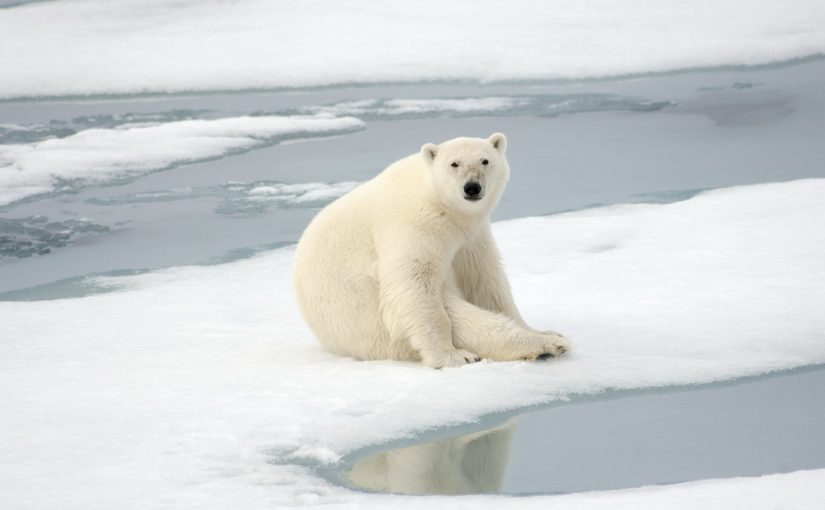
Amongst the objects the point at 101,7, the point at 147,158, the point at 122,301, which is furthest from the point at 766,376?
the point at 101,7

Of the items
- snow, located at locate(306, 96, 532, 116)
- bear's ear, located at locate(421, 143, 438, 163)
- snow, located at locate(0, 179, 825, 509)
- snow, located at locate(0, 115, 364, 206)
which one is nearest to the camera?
snow, located at locate(0, 179, 825, 509)

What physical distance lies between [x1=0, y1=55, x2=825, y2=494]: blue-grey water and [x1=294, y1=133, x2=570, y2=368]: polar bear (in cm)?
56

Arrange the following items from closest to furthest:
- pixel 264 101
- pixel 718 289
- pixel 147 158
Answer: pixel 718 289 < pixel 147 158 < pixel 264 101

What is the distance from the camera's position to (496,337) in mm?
4414

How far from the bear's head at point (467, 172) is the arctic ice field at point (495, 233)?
25.6 inches

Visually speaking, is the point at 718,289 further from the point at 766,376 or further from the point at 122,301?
the point at 122,301

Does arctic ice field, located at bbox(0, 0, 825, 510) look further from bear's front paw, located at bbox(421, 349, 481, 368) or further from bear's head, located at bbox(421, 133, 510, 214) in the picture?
bear's head, located at bbox(421, 133, 510, 214)

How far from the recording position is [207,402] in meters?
4.04

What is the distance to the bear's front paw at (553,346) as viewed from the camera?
4402mm

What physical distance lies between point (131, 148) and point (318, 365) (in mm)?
5968

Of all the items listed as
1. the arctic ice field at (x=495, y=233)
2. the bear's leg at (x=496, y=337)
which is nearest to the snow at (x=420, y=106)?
the arctic ice field at (x=495, y=233)

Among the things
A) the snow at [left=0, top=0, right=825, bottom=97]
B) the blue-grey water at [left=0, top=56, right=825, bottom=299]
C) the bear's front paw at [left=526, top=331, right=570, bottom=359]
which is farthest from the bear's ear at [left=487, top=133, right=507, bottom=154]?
the snow at [left=0, top=0, right=825, bottom=97]

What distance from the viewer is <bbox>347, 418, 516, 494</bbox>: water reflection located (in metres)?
3.39

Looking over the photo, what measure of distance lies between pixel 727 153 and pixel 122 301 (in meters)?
5.22
